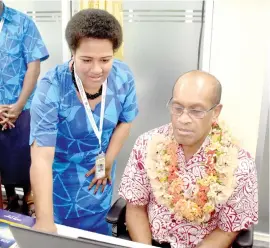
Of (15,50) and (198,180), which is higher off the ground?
(15,50)

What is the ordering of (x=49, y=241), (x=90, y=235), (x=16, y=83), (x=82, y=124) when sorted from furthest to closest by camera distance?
1. (x=16, y=83)
2. (x=82, y=124)
3. (x=90, y=235)
4. (x=49, y=241)

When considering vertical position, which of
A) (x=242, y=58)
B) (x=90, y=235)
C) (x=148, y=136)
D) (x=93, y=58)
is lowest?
(x=90, y=235)

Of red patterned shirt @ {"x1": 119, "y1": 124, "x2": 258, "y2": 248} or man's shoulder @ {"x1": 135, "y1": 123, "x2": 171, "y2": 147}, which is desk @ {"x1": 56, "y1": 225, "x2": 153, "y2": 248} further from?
man's shoulder @ {"x1": 135, "y1": 123, "x2": 171, "y2": 147}

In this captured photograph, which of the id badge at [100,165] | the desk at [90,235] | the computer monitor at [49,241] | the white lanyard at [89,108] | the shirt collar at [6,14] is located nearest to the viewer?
the computer monitor at [49,241]

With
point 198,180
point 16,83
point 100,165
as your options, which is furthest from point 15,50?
point 198,180

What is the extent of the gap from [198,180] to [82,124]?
58cm

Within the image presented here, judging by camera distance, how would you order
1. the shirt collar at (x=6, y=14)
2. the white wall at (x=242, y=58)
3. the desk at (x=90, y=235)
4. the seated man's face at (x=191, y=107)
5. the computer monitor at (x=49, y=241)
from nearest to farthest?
the computer monitor at (x=49, y=241) < the desk at (x=90, y=235) < the seated man's face at (x=191, y=107) < the white wall at (x=242, y=58) < the shirt collar at (x=6, y=14)

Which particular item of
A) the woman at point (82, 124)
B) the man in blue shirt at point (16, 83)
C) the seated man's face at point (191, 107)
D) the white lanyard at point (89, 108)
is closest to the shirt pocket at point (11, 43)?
the man in blue shirt at point (16, 83)

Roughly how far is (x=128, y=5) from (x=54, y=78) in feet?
4.64

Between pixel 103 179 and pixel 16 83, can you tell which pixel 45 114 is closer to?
pixel 103 179

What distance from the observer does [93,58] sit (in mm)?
1583

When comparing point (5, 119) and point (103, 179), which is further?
point (5, 119)

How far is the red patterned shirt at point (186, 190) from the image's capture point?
→ 5.24ft

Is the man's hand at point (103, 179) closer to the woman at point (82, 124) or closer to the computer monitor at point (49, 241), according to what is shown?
the woman at point (82, 124)
